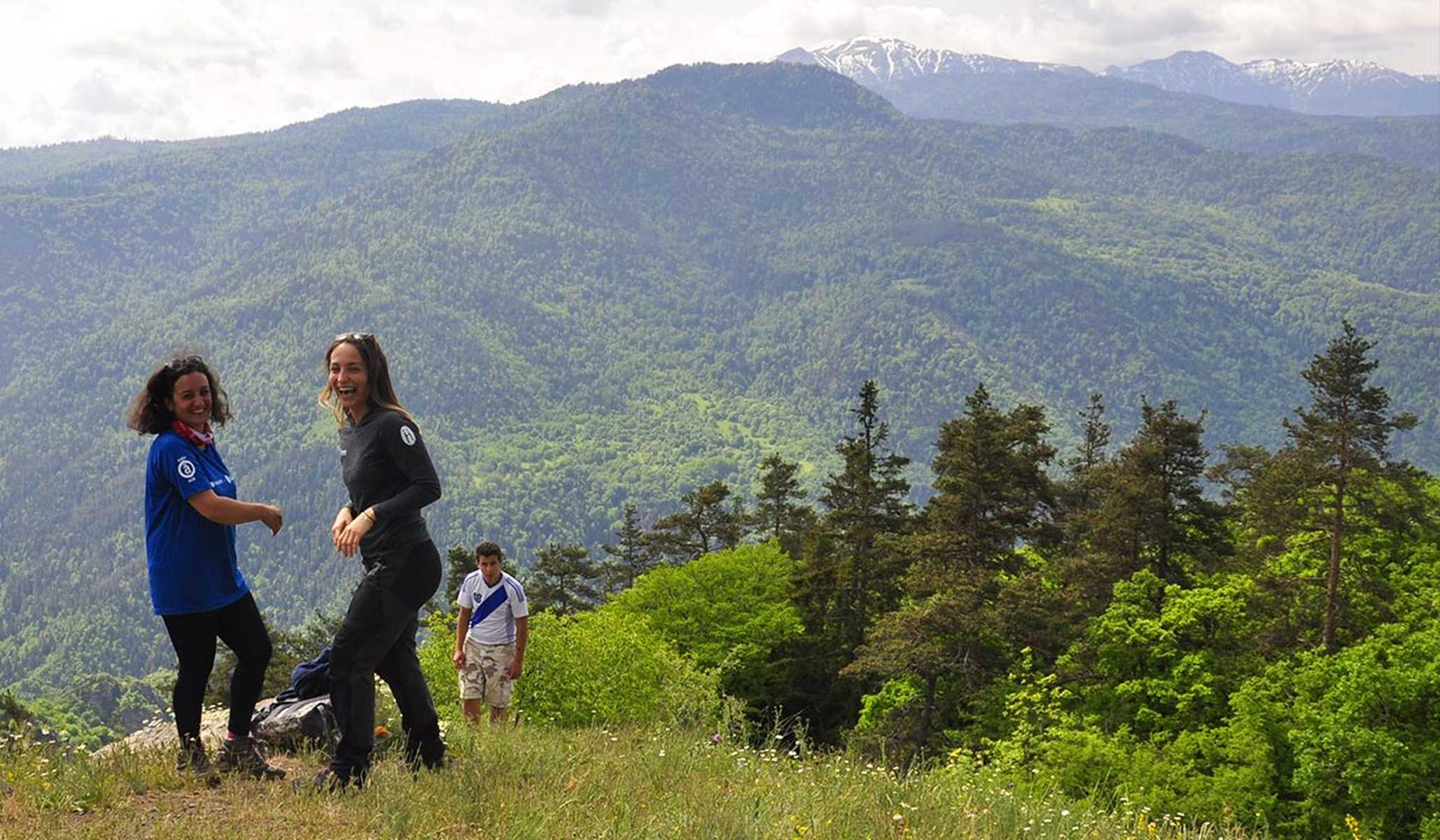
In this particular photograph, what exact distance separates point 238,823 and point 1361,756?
15153 millimetres

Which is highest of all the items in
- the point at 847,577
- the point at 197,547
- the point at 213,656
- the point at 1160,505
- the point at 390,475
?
the point at 390,475

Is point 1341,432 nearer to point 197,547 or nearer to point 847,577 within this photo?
point 847,577

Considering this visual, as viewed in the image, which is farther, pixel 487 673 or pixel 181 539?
pixel 487 673

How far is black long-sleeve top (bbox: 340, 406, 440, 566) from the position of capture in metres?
4.80

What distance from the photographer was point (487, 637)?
8984mm

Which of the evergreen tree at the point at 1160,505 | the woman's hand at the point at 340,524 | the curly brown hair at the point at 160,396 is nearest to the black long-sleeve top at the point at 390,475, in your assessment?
the woman's hand at the point at 340,524

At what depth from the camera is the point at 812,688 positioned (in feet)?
105

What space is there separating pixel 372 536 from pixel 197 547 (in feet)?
2.89

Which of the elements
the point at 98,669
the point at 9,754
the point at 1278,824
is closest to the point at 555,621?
the point at 1278,824

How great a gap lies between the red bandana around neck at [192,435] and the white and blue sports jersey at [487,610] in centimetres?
400

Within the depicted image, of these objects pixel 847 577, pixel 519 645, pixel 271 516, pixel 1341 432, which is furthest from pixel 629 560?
pixel 271 516

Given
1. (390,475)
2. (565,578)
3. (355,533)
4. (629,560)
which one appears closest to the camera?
(355,533)

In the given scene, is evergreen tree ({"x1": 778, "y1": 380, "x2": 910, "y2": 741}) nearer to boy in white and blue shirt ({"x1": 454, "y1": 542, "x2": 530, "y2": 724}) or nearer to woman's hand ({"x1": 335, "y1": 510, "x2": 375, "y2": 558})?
boy in white and blue shirt ({"x1": 454, "y1": 542, "x2": 530, "y2": 724})

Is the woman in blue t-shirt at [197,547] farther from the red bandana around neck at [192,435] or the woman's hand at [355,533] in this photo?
the woman's hand at [355,533]
